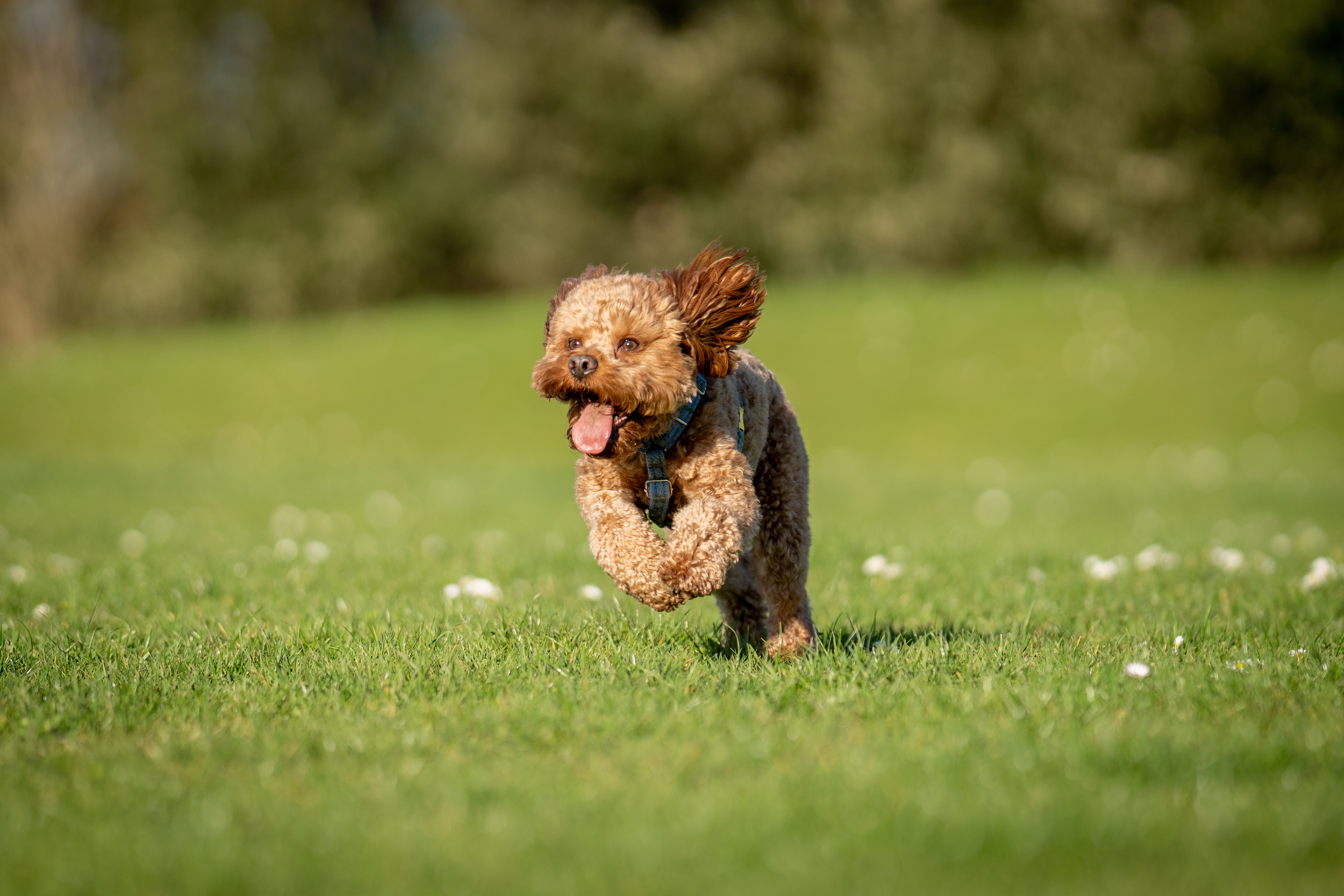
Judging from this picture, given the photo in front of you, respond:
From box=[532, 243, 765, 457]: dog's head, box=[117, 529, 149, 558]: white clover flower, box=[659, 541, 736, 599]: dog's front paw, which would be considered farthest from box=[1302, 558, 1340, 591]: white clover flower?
box=[117, 529, 149, 558]: white clover flower

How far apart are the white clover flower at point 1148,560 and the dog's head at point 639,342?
149 inches

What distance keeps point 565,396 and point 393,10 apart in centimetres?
3485

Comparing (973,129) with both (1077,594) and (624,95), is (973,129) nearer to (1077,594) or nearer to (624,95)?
(624,95)

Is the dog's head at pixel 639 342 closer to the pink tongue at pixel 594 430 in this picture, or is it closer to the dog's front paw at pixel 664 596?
the pink tongue at pixel 594 430

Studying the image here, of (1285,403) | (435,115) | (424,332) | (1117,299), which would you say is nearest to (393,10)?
(435,115)

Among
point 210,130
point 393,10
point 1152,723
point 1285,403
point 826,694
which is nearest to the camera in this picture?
point 1152,723

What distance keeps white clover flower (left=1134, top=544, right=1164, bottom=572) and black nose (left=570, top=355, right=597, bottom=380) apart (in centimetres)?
435

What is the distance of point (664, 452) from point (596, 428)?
337 mm

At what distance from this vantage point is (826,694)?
3.86 meters

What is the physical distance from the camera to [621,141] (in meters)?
29.7

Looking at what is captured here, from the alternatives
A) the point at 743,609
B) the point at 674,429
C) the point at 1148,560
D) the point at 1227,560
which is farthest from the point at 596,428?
the point at 1227,560

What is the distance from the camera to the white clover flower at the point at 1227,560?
6.88 metres

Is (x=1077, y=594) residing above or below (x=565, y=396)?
below

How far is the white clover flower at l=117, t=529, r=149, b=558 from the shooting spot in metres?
8.44
